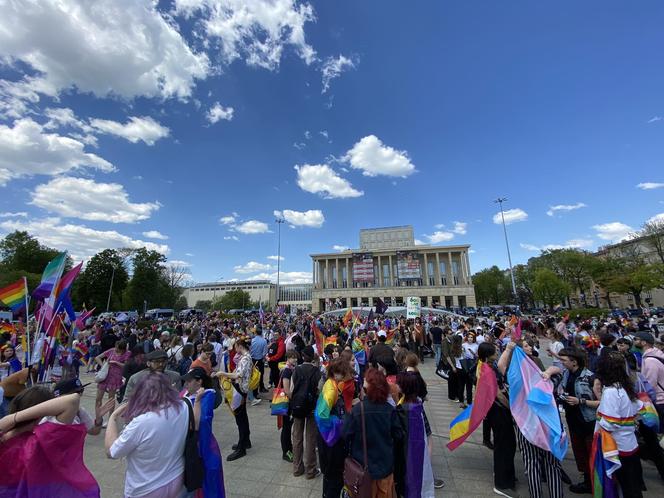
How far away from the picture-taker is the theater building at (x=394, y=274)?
231 ft

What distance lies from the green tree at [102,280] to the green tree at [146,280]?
134 inches

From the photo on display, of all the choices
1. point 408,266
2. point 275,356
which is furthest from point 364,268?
point 275,356

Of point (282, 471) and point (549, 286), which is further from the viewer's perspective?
point (549, 286)

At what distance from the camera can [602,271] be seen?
149ft

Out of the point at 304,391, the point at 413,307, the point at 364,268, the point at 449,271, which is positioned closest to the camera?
the point at 304,391

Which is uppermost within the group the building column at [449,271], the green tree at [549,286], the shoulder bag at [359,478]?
the building column at [449,271]

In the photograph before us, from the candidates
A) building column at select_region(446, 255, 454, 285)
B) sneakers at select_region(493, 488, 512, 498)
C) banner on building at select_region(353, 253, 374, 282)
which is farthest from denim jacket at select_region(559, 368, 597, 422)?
building column at select_region(446, 255, 454, 285)

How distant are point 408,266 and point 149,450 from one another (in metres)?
70.3

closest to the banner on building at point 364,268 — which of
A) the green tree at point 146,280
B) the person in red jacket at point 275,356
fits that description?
the green tree at point 146,280

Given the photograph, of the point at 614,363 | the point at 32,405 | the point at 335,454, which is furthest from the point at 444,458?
the point at 32,405

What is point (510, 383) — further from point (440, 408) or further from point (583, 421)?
point (440, 408)

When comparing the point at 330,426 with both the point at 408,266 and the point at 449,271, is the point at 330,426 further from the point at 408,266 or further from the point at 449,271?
the point at 449,271

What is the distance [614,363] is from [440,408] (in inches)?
198

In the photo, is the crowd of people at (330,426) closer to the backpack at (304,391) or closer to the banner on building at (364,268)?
the backpack at (304,391)
